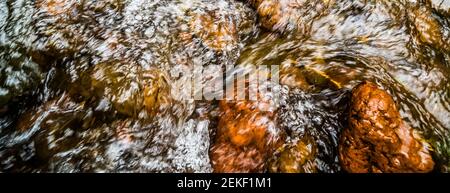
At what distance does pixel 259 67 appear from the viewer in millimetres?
4781

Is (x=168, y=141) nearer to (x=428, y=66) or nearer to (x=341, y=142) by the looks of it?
(x=341, y=142)

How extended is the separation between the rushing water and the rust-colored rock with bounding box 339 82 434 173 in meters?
0.25

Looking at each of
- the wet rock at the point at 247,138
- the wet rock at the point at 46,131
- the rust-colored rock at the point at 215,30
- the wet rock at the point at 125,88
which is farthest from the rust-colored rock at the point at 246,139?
the wet rock at the point at 46,131

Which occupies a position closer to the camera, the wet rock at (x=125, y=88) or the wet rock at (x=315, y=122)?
the wet rock at (x=315, y=122)

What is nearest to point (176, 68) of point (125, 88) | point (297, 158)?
point (125, 88)

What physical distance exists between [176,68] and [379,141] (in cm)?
277

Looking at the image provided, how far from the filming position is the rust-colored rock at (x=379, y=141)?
11.0ft

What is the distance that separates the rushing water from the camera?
4.09 m

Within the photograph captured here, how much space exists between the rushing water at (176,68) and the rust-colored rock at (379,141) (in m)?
0.25

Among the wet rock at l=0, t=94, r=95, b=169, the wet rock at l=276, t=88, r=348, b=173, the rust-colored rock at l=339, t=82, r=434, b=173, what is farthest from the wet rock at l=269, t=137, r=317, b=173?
the wet rock at l=0, t=94, r=95, b=169

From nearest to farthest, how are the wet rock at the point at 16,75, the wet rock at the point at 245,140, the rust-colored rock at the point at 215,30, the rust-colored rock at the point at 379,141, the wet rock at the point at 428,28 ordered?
1. the rust-colored rock at the point at 379,141
2. the wet rock at the point at 245,140
3. the wet rock at the point at 16,75
4. the wet rock at the point at 428,28
5. the rust-colored rock at the point at 215,30

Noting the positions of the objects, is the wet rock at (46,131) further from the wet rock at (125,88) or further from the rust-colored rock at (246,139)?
the rust-colored rock at (246,139)
